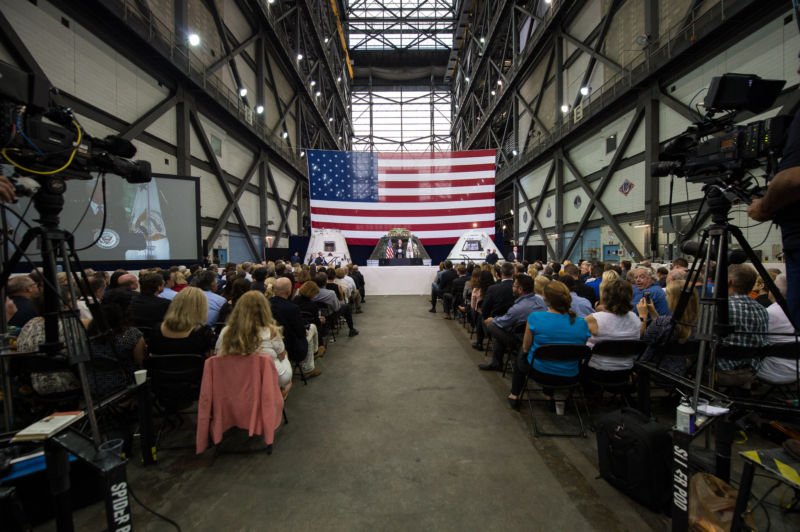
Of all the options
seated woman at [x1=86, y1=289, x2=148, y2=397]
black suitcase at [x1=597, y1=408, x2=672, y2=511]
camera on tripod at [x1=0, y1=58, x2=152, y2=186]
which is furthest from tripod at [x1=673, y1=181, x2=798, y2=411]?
seated woman at [x1=86, y1=289, x2=148, y2=397]

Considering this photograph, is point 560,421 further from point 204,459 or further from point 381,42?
point 381,42

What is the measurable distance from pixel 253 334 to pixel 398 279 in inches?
307

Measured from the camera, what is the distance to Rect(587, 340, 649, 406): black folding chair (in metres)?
2.52

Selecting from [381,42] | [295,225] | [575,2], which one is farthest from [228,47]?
[381,42]

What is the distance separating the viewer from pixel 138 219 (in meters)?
6.64

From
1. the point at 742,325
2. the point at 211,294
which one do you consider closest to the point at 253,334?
the point at 211,294

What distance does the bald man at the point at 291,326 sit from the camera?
328cm

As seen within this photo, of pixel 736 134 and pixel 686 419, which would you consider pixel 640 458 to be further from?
pixel 736 134

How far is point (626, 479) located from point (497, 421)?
1.01 m

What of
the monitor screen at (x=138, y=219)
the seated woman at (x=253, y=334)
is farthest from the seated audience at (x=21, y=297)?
the monitor screen at (x=138, y=219)

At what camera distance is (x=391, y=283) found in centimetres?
1004

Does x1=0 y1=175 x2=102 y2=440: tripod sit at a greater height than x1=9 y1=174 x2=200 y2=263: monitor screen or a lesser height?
lesser

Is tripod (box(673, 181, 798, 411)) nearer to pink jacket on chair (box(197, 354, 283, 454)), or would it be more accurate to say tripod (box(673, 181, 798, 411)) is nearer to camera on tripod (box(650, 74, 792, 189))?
camera on tripod (box(650, 74, 792, 189))

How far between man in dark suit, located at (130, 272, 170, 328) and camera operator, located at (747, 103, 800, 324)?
13.1 feet
